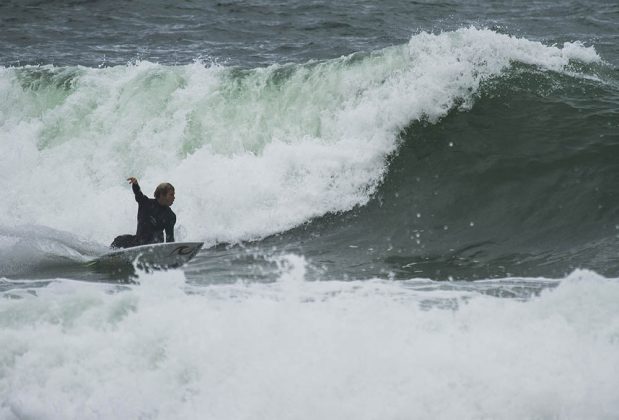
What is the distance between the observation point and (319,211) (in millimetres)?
10578

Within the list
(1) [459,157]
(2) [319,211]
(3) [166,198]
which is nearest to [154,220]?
(3) [166,198]

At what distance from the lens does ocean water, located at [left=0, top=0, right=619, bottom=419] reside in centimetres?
580

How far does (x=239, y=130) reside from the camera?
12.5 meters

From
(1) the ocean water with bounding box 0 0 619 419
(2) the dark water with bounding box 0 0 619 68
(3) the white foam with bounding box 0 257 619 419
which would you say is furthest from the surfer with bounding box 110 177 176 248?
(2) the dark water with bounding box 0 0 619 68

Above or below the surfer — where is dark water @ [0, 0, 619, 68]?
above

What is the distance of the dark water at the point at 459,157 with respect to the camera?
29.4 feet

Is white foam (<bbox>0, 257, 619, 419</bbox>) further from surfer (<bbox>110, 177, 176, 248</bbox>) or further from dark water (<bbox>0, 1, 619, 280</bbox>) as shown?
surfer (<bbox>110, 177, 176, 248</bbox>)

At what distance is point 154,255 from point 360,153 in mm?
3745

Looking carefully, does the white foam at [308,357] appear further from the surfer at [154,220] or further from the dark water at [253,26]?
the dark water at [253,26]

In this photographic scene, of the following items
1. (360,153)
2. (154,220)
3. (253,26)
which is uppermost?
(253,26)

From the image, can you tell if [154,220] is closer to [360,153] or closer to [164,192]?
[164,192]

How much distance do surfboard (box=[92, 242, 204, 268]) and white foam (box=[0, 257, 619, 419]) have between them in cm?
200

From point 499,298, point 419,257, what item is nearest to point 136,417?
point 499,298

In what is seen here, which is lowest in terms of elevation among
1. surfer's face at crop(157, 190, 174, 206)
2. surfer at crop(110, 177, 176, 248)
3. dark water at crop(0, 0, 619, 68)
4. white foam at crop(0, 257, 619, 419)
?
white foam at crop(0, 257, 619, 419)
